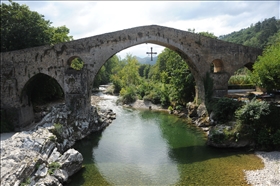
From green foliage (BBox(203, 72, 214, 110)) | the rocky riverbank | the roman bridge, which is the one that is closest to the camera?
the rocky riverbank

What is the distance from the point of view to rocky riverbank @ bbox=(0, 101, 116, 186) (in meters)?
8.83

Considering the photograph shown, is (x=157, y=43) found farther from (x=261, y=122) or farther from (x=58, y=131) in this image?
(x=58, y=131)

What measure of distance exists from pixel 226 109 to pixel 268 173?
17.5 feet

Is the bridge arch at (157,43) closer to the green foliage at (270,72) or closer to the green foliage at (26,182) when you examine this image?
the green foliage at (270,72)

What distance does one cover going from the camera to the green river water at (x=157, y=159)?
1006 centimetres

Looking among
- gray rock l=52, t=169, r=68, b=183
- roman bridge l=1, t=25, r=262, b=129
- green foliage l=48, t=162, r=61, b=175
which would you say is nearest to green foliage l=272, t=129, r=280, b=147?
roman bridge l=1, t=25, r=262, b=129

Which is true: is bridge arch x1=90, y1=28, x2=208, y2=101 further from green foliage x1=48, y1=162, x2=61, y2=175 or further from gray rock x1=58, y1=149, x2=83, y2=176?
green foliage x1=48, y1=162, x2=61, y2=175

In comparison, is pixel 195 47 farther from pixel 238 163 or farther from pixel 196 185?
pixel 196 185

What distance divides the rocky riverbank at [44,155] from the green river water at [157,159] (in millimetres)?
680

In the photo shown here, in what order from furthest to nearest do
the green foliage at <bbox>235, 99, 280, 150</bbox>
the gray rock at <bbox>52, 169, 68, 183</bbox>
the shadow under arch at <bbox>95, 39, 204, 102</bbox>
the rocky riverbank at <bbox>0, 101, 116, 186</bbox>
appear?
the shadow under arch at <bbox>95, 39, 204, 102</bbox>
the green foliage at <bbox>235, 99, 280, 150</bbox>
the gray rock at <bbox>52, 169, 68, 183</bbox>
the rocky riverbank at <bbox>0, 101, 116, 186</bbox>

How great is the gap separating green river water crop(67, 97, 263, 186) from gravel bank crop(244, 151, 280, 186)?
0.32 m

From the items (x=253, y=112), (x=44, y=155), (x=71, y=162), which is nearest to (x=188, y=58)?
(x=253, y=112)

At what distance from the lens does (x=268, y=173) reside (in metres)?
9.87

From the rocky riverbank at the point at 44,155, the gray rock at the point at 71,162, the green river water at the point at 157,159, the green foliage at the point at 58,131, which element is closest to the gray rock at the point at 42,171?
the rocky riverbank at the point at 44,155
